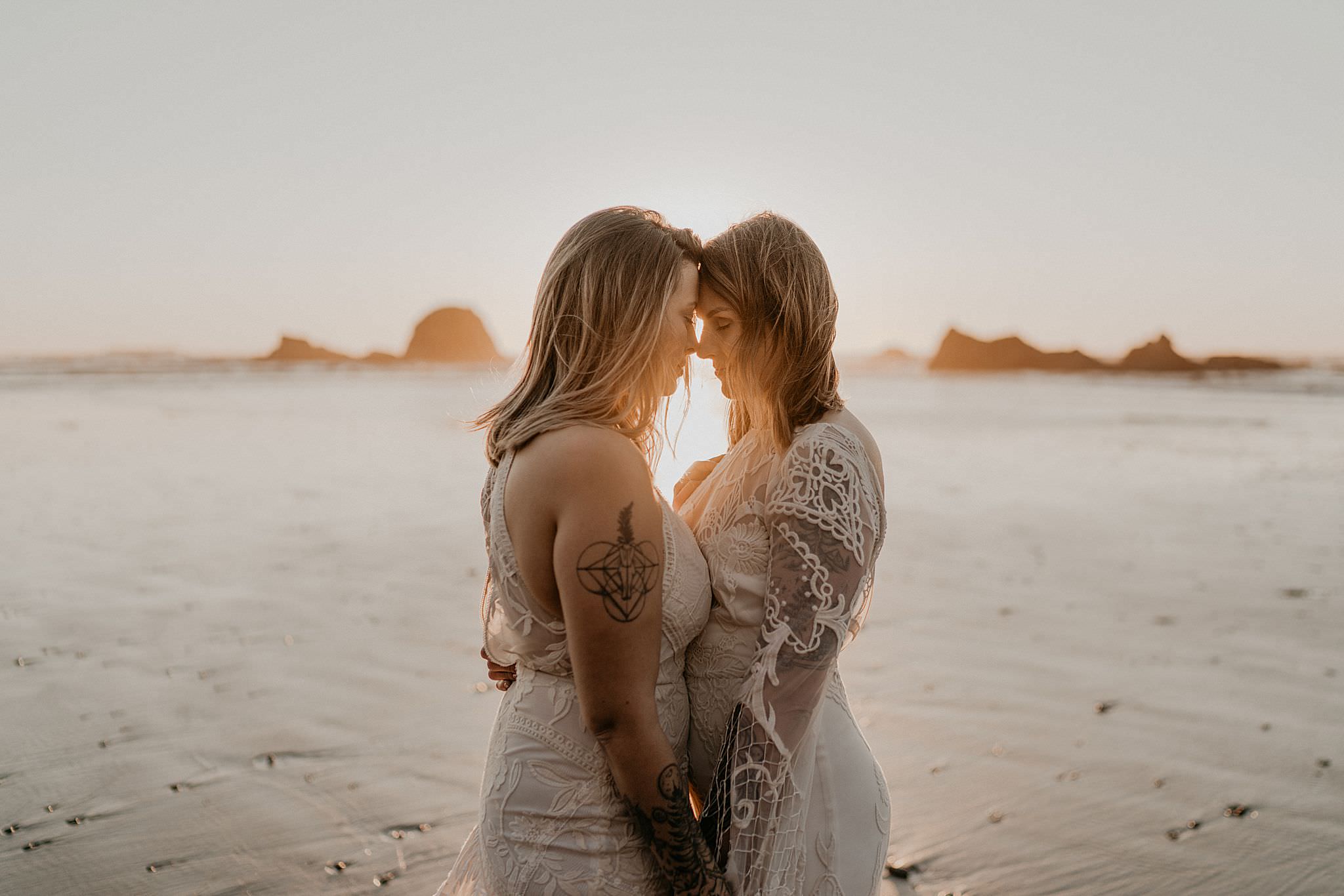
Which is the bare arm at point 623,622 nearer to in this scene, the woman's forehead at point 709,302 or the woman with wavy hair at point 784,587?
the woman with wavy hair at point 784,587

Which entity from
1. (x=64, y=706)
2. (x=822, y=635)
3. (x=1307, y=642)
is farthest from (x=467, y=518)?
(x=822, y=635)

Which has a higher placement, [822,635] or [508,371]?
[508,371]

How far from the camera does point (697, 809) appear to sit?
9.35ft

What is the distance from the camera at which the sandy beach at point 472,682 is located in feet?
14.5

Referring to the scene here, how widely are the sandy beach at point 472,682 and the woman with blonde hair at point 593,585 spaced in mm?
688

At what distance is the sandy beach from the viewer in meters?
4.41

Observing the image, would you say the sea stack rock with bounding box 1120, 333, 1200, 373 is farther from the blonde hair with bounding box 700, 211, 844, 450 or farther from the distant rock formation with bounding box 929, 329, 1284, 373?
the blonde hair with bounding box 700, 211, 844, 450

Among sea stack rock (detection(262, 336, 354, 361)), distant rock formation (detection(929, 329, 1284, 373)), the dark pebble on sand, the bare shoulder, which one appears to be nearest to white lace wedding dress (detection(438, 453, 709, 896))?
the bare shoulder

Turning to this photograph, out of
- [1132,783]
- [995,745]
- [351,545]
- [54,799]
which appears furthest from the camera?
[351,545]

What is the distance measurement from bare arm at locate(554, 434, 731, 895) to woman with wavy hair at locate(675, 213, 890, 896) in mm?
233

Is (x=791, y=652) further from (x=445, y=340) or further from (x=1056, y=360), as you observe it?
(x=445, y=340)

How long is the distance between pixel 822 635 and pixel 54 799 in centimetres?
444

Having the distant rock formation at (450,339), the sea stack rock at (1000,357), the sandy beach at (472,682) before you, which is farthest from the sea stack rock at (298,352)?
the sandy beach at (472,682)

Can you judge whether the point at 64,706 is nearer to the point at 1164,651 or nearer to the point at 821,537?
the point at 821,537
